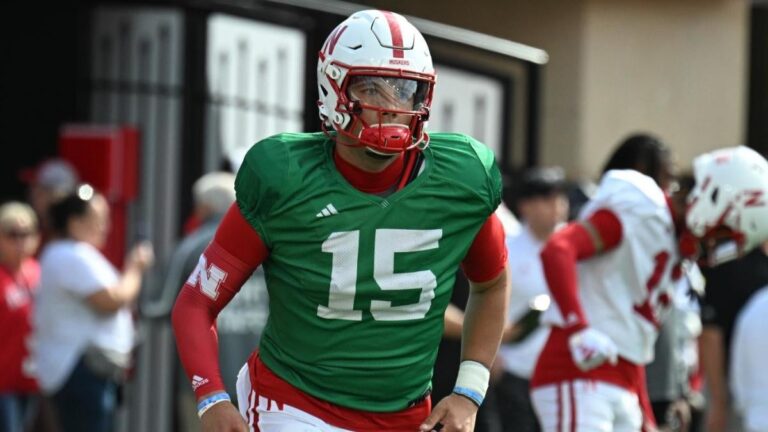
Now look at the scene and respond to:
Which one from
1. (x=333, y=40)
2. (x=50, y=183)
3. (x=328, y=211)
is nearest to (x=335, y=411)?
(x=328, y=211)

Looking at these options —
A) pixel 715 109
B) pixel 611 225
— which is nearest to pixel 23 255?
pixel 611 225

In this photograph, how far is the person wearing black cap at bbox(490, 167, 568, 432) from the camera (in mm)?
9508

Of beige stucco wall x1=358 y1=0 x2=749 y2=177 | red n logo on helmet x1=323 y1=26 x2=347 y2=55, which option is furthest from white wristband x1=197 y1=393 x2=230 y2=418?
beige stucco wall x1=358 y1=0 x2=749 y2=177

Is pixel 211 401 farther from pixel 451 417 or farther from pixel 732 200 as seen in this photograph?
pixel 732 200

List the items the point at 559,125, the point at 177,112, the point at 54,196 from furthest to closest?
the point at 559,125 < the point at 177,112 < the point at 54,196

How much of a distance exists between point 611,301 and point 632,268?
151 millimetres

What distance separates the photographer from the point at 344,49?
4.68m

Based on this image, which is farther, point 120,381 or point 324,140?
point 120,381

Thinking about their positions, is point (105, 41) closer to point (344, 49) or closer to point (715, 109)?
point (715, 109)

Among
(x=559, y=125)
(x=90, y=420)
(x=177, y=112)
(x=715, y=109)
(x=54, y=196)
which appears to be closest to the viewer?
(x=90, y=420)

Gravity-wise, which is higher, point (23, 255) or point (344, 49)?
point (344, 49)

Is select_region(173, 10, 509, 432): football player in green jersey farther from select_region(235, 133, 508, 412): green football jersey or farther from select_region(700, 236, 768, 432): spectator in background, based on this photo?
select_region(700, 236, 768, 432): spectator in background

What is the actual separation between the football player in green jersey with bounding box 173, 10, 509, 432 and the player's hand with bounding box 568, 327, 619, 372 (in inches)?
64.4

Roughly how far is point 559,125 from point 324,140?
10.1m
